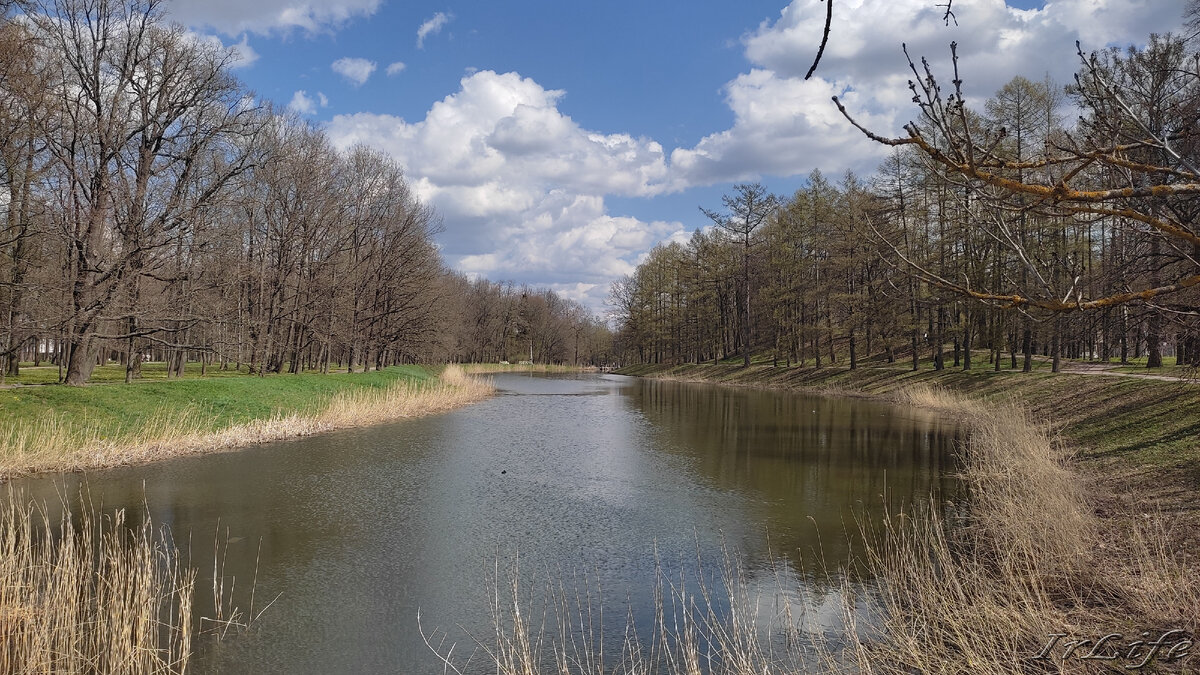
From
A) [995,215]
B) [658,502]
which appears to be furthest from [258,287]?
[995,215]

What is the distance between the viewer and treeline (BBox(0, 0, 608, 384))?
14961mm

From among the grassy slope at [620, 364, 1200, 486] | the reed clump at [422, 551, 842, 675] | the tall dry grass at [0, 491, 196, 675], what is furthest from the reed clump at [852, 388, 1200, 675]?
the tall dry grass at [0, 491, 196, 675]

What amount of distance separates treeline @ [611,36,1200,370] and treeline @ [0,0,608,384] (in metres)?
12.8

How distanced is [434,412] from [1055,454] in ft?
63.6

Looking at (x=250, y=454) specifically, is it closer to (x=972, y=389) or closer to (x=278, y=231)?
(x=278, y=231)

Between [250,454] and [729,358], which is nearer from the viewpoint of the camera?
[250,454]

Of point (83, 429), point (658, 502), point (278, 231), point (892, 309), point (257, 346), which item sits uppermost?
point (278, 231)

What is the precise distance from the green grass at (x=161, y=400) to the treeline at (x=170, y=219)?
3.45ft

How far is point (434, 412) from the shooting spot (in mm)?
25047

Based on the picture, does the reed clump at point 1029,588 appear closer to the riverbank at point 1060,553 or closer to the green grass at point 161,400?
the riverbank at point 1060,553

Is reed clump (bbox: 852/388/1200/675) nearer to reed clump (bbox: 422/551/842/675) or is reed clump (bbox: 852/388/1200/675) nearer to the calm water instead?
reed clump (bbox: 422/551/842/675)

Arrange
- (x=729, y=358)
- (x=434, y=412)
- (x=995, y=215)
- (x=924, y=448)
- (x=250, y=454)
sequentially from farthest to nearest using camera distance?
1. (x=729, y=358)
2. (x=434, y=412)
3. (x=924, y=448)
4. (x=250, y=454)
5. (x=995, y=215)

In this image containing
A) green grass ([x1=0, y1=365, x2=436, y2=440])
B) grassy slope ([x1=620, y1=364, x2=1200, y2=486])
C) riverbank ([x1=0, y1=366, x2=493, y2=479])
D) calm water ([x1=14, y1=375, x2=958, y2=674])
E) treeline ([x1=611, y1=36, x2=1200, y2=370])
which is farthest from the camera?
green grass ([x1=0, y1=365, x2=436, y2=440])

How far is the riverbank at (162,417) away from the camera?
11.9 metres
